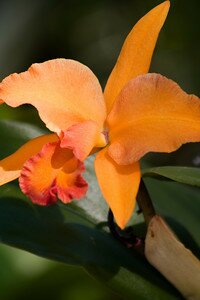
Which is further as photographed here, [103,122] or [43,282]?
[43,282]

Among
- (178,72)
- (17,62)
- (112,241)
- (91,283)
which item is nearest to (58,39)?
(17,62)

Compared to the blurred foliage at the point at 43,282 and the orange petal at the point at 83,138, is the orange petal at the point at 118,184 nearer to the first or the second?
the orange petal at the point at 83,138

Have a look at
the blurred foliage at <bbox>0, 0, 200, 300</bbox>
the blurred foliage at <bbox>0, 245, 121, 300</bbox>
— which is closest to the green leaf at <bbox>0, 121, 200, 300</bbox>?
the blurred foliage at <bbox>0, 245, 121, 300</bbox>

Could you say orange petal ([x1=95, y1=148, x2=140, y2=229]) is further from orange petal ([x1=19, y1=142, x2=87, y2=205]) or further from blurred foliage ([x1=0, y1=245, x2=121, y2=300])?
blurred foliage ([x1=0, y1=245, x2=121, y2=300])

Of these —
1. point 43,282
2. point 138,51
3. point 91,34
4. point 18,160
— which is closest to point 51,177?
point 18,160

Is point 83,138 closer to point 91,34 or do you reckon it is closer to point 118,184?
point 118,184

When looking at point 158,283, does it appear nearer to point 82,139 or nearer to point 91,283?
point 82,139
